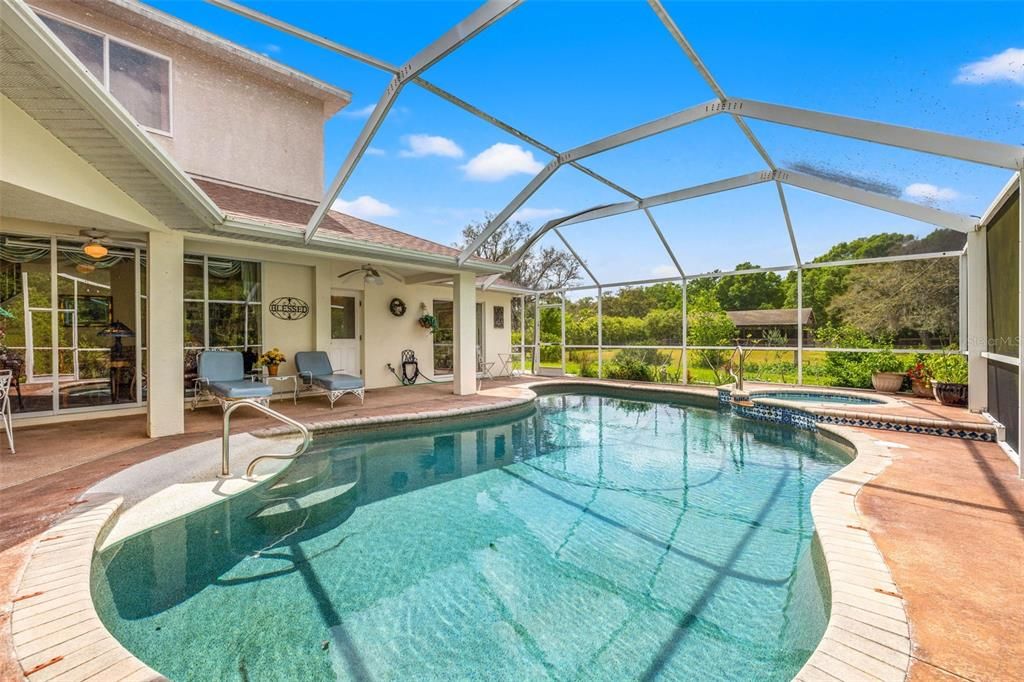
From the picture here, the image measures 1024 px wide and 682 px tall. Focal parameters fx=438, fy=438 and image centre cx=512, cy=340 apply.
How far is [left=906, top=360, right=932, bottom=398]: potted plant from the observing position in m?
8.32

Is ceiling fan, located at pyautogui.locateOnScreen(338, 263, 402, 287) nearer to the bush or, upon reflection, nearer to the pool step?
the pool step

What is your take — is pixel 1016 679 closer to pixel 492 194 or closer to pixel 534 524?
pixel 534 524

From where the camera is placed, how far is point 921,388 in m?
8.42

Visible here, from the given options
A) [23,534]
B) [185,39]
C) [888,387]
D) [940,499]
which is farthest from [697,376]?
[185,39]

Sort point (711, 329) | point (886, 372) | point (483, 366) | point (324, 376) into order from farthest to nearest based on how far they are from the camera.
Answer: point (483, 366) → point (711, 329) → point (886, 372) → point (324, 376)

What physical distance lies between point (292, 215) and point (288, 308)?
1.98 metres

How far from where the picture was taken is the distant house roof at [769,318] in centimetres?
2198

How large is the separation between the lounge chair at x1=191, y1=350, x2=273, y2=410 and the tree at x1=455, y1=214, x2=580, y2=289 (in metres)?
18.6

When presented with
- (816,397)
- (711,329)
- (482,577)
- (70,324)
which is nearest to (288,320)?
(70,324)

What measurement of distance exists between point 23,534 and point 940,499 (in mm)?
6915

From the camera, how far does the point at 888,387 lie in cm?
937

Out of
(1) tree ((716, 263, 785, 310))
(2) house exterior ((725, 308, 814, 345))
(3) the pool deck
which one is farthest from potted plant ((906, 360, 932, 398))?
(1) tree ((716, 263, 785, 310))

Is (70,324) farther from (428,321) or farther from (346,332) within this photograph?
(428,321)

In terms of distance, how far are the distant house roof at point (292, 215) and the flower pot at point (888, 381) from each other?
947 centimetres
